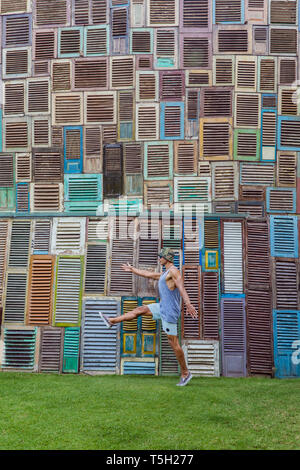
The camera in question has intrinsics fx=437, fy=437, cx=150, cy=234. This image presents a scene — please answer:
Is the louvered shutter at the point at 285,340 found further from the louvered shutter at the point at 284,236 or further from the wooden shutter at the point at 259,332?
the louvered shutter at the point at 284,236

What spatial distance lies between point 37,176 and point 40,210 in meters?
0.60

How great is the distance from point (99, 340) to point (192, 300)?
5.27 ft

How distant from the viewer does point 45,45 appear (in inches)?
300

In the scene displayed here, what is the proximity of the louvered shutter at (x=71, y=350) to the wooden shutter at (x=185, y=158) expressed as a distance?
310 cm

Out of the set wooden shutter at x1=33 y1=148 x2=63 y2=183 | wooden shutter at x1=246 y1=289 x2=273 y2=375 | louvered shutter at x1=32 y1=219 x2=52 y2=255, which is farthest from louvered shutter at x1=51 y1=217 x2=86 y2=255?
wooden shutter at x1=246 y1=289 x2=273 y2=375

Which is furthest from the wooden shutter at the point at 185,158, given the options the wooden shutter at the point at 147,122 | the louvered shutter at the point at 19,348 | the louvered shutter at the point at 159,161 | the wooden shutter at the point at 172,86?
the louvered shutter at the point at 19,348

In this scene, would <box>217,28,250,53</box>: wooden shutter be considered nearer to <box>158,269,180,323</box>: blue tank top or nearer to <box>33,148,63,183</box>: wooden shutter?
<box>33,148,63,183</box>: wooden shutter

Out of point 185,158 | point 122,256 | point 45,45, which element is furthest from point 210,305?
point 45,45

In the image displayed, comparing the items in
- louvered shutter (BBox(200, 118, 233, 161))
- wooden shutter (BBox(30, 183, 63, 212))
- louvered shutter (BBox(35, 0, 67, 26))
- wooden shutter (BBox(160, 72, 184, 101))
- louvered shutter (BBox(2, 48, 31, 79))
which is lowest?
wooden shutter (BBox(30, 183, 63, 212))

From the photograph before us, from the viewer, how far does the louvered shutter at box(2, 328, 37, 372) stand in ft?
22.9

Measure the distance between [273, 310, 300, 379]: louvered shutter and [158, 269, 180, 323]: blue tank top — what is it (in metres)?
1.86

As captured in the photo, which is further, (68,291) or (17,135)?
(17,135)

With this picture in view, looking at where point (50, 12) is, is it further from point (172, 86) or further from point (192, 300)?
Result: point (192, 300)

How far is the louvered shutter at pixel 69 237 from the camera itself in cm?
720
